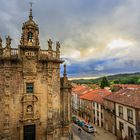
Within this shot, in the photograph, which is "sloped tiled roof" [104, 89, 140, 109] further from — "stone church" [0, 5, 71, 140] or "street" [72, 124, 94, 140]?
"stone church" [0, 5, 71, 140]

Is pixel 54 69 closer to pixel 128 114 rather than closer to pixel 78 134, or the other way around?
pixel 128 114

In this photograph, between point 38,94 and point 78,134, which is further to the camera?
point 78,134

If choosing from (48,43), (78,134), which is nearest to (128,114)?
(78,134)

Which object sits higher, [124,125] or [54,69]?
[54,69]

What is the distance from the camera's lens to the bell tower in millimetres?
27219

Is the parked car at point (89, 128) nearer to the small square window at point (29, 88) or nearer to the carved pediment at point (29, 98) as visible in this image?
the carved pediment at point (29, 98)

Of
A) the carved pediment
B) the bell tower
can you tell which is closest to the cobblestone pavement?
the carved pediment

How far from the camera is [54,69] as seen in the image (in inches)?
1121

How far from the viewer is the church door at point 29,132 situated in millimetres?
26734

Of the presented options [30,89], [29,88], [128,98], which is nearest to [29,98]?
[30,89]

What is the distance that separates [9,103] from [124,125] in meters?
20.7

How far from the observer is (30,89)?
2705 cm

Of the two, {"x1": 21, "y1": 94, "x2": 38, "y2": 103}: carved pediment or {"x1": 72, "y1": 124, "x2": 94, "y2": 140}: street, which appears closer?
{"x1": 21, "y1": 94, "x2": 38, "y2": 103}: carved pediment

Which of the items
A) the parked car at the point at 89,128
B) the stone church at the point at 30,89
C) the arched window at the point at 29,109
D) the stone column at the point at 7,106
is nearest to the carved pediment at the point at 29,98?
the stone church at the point at 30,89
